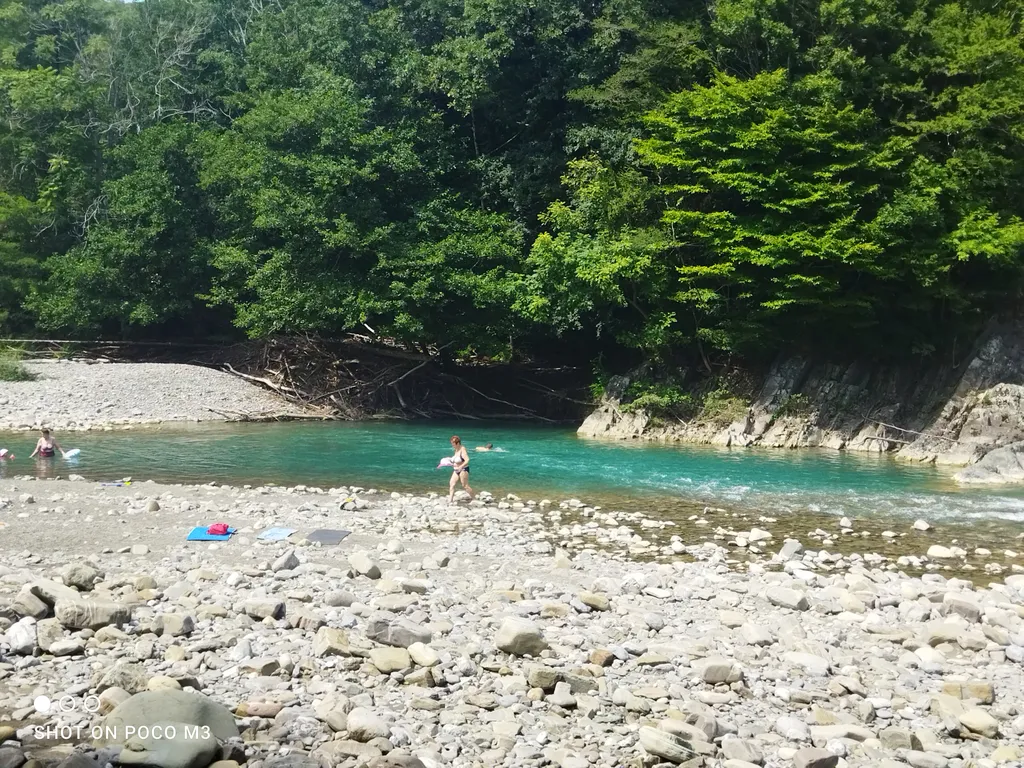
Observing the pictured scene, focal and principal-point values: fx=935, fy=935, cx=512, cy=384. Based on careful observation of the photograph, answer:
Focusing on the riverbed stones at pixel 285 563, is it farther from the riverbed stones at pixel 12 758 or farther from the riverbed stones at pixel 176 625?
the riverbed stones at pixel 12 758

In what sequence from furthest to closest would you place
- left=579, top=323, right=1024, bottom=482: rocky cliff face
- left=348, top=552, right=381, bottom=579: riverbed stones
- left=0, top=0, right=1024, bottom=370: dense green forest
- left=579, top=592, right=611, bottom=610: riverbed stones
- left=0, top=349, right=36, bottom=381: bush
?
left=0, top=349, right=36, bottom=381: bush < left=0, top=0, right=1024, bottom=370: dense green forest < left=579, top=323, right=1024, bottom=482: rocky cliff face < left=348, top=552, right=381, bottom=579: riverbed stones < left=579, top=592, right=611, bottom=610: riverbed stones

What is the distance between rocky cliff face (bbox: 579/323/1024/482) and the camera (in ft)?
84.0

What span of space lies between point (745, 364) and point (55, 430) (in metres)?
21.6

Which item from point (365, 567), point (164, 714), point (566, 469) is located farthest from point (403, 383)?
point (164, 714)

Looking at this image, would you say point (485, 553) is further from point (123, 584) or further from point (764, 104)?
point (764, 104)

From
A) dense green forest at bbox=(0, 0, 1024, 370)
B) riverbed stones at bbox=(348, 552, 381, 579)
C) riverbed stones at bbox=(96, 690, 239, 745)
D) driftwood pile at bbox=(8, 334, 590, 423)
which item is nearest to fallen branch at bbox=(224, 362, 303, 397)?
driftwood pile at bbox=(8, 334, 590, 423)

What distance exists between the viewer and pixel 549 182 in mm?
34500

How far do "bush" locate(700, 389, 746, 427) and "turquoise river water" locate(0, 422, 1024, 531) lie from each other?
2.10 meters

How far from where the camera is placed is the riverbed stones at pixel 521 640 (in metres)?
8.38

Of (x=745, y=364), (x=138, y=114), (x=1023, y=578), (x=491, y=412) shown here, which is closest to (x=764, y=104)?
(x=745, y=364)

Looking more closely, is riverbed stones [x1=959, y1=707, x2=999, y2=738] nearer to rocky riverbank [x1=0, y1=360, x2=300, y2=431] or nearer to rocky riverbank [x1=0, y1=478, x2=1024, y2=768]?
rocky riverbank [x1=0, y1=478, x2=1024, y2=768]

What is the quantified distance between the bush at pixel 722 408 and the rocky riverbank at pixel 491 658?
53.6 ft

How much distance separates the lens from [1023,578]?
11.8m

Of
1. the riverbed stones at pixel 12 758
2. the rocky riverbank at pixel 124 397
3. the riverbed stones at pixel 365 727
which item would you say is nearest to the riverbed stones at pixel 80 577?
the riverbed stones at pixel 12 758
